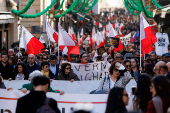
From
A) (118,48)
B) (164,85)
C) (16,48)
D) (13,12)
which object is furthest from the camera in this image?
(13,12)

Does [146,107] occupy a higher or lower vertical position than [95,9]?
lower

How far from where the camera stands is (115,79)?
661 centimetres

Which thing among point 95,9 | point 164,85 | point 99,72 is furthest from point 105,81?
point 95,9

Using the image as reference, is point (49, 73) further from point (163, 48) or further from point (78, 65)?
point (163, 48)

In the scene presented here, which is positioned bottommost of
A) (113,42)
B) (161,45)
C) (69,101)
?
(69,101)

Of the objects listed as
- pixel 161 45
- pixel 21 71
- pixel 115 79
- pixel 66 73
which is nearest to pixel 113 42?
pixel 161 45

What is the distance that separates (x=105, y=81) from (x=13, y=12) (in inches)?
598

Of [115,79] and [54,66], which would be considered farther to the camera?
[54,66]

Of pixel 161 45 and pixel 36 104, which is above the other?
pixel 161 45

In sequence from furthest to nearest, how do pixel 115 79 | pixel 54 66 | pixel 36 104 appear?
pixel 54 66
pixel 115 79
pixel 36 104

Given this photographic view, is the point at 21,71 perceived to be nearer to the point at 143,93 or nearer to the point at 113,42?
the point at 143,93

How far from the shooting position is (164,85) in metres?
4.29

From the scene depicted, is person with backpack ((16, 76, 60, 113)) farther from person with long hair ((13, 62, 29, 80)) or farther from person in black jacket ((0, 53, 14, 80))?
person in black jacket ((0, 53, 14, 80))

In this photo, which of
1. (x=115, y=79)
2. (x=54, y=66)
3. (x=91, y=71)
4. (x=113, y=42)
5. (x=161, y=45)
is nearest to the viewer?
(x=115, y=79)
